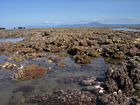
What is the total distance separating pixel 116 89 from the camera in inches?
862

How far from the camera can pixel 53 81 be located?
26.2 metres

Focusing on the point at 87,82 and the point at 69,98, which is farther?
the point at 87,82

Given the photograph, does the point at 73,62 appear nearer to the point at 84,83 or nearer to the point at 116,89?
the point at 84,83

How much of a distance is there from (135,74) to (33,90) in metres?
10.8

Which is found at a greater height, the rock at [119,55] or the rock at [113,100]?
the rock at [119,55]

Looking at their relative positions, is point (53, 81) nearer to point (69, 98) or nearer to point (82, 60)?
point (69, 98)

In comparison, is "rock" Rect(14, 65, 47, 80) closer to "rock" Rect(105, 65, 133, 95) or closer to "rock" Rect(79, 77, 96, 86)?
"rock" Rect(79, 77, 96, 86)

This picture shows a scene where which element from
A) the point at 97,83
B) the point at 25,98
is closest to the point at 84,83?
the point at 97,83

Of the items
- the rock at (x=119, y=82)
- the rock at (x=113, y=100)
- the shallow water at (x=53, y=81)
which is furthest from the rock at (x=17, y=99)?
the rock at (x=119, y=82)

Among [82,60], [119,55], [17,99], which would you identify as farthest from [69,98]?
[119,55]

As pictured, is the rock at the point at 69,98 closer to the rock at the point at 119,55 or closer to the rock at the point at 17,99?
the rock at the point at 17,99

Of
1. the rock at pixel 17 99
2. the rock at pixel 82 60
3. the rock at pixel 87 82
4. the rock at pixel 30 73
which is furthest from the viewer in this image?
the rock at pixel 82 60

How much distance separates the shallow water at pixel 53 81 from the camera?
22953mm

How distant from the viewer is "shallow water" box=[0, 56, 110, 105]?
2295 cm
